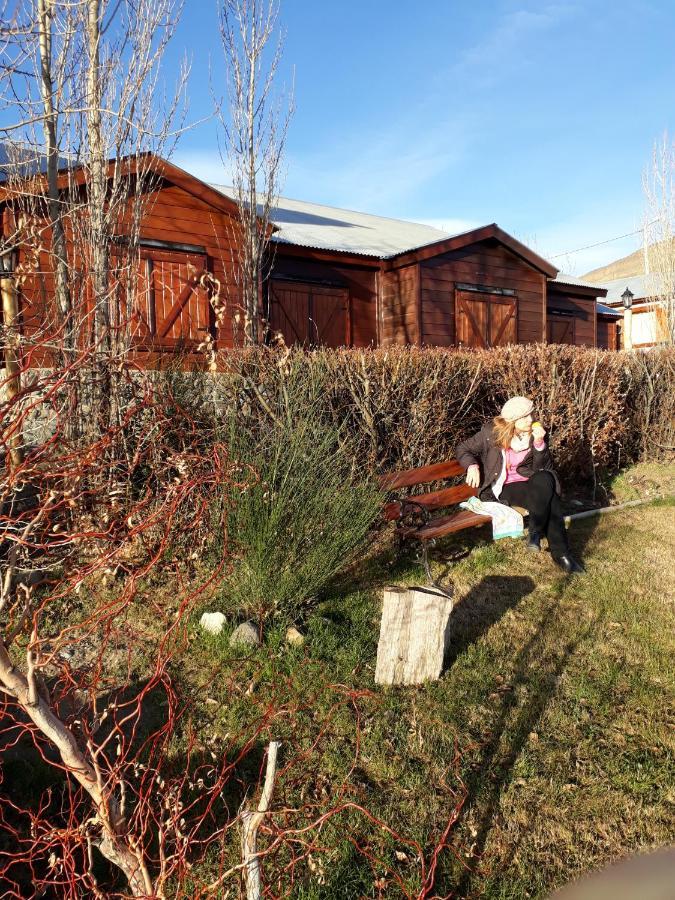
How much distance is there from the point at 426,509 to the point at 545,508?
3.30 feet

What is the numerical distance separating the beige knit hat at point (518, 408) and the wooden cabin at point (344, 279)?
542 centimetres

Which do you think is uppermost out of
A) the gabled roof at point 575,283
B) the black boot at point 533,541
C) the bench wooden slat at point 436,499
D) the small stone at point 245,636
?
the gabled roof at point 575,283

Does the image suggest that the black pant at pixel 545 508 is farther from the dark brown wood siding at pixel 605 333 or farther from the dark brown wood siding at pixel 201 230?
the dark brown wood siding at pixel 605 333

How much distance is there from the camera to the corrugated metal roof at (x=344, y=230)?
12.9 m

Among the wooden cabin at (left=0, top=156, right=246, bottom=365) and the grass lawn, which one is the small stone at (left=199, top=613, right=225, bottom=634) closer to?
the grass lawn

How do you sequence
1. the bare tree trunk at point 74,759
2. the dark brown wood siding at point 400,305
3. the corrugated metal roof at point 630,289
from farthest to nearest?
the corrugated metal roof at point 630,289
the dark brown wood siding at point 400,305
the bare tree trunk at point 74,759

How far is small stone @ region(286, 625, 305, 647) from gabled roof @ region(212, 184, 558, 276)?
824 centimetres

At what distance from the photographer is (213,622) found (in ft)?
13.1

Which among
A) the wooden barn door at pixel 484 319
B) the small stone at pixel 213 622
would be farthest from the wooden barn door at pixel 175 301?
the small stone at pixel 213 622

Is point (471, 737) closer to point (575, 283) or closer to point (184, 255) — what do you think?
point (184, 255)

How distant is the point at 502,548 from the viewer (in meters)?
5.47

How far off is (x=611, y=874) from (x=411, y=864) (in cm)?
75

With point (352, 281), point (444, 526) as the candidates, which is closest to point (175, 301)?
point (352, 281)

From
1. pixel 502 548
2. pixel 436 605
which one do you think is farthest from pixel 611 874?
pixel 502 548
